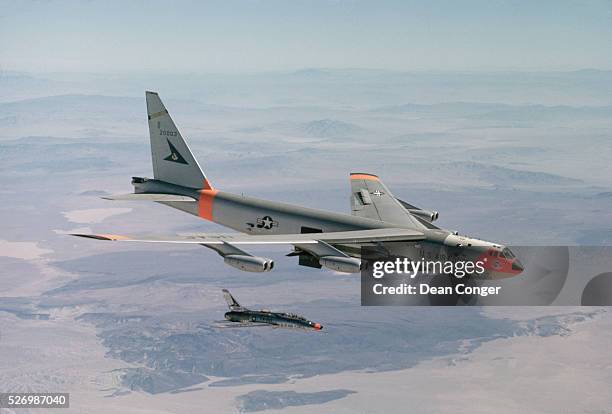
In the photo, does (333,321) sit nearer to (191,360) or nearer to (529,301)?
(191,360)

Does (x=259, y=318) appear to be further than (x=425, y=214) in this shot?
Yes

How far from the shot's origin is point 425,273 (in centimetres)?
5566

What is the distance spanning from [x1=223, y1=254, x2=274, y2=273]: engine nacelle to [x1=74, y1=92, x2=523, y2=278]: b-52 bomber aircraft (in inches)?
2.6

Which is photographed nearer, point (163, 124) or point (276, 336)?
point (163, 124)

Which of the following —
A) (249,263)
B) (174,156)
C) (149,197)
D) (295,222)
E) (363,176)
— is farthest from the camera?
(363,176)

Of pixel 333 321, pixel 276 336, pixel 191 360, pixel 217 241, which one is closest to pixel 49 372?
pixel 191 360

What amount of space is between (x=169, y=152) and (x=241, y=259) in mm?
17715

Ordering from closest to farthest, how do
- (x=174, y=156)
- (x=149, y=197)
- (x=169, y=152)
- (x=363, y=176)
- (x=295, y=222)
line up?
(x=295, y=222)
(x=149, y=197)
(x=174, y=156)
(x=169, y=152)
(x=363, y=176)

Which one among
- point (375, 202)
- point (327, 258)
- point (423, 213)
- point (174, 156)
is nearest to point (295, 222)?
point (327, 258)

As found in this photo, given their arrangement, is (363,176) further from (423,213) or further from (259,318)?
(259,318)

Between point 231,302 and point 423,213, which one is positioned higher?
point 423,213

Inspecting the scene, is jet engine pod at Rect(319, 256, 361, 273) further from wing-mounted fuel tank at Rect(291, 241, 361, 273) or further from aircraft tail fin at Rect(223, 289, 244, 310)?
aircraft tail fin at Rect(223, 289, 244, 310)

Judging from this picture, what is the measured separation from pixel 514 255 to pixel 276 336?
5611 inches

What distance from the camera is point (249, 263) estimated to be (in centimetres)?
5306
